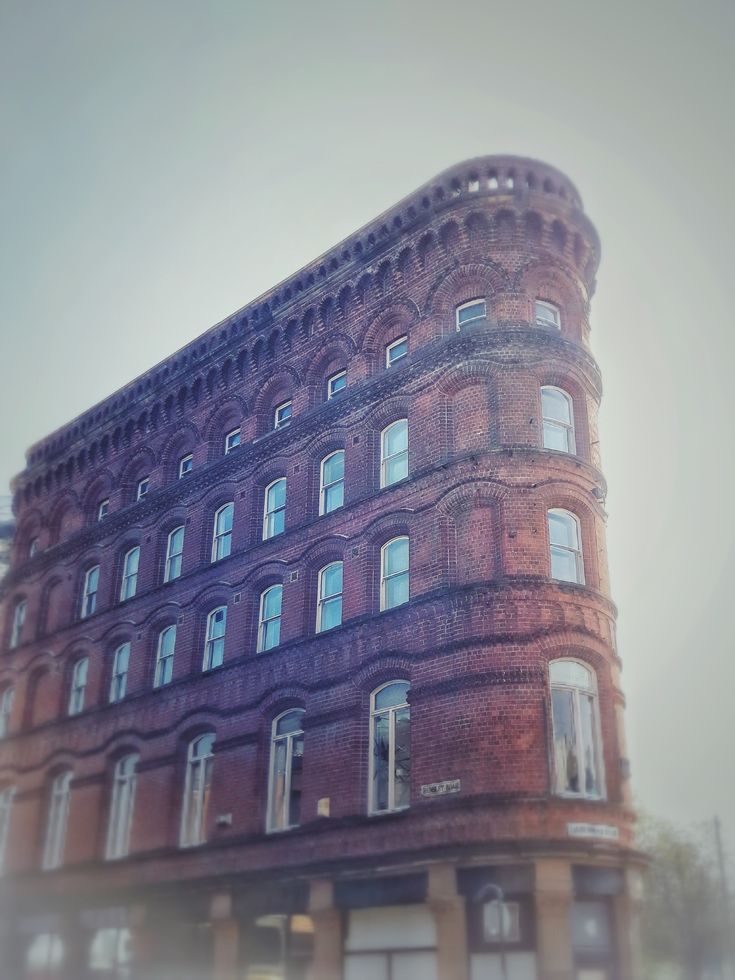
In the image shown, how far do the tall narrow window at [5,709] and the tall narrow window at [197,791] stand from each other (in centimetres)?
975

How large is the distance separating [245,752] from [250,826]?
Answer: 5.54 feet

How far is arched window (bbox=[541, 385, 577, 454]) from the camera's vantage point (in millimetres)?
22141

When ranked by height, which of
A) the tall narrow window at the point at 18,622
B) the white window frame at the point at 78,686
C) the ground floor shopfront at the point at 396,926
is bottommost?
the ground floor shopfront at the point at 396,926

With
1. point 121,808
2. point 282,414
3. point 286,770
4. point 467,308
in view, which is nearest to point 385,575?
point 286,770

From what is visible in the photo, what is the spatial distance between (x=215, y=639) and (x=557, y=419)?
10.6 m

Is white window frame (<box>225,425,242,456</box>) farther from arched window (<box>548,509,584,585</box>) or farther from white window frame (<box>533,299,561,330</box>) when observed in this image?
arched window (<box>548,509,584,585</box>)

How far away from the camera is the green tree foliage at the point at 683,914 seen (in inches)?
1446

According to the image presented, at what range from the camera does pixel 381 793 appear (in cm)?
2009

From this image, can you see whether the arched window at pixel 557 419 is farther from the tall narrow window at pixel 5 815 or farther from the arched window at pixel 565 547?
the tall narrow window at pixel 5 815

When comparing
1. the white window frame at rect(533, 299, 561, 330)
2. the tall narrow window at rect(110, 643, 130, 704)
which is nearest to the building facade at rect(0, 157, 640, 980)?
the tall narrow window at rect(110, 643, 130, 704)

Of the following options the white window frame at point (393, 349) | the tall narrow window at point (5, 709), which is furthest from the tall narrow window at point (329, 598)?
the tall narrow window at point (5, 709)

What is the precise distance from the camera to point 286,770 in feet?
73.1

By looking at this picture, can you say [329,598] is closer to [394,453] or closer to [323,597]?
[323,597]

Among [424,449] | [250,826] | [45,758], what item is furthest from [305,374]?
[45,758]
